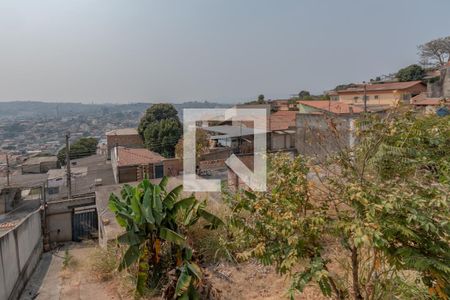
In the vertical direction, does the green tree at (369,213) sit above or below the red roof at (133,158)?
above

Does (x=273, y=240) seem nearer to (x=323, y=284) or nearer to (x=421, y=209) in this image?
(x=323, y=284)

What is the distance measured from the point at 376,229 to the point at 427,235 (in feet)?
1.68

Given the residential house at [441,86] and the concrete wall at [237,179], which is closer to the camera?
the concrete wall at [237,179]

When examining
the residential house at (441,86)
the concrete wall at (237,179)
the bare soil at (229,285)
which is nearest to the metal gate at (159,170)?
the concrete wall at (237,179)

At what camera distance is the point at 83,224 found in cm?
1366

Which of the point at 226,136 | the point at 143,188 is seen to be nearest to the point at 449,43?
the point at 226,136

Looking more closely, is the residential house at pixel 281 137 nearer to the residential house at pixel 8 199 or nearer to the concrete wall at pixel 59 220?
the concrete wall at pixel 59 220

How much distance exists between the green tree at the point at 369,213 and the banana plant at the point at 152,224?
2247mm

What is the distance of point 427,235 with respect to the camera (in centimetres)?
249

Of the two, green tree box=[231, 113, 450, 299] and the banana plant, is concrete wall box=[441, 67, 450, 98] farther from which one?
the banana plant

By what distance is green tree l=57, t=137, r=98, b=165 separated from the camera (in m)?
36.3

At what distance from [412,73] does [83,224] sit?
134 feet

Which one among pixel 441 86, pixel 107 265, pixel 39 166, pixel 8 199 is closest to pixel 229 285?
pixel 107 265

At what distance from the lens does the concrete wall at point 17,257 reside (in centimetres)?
670
